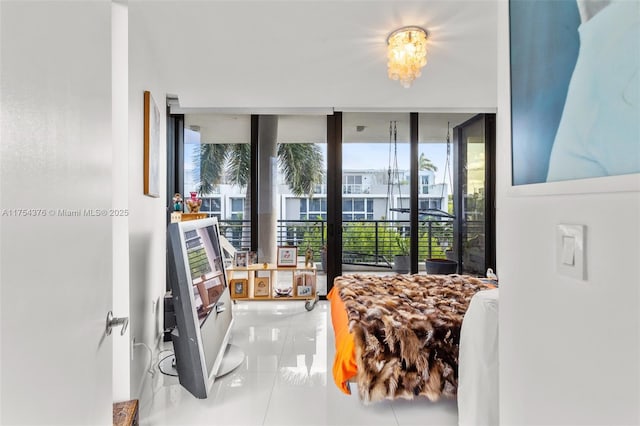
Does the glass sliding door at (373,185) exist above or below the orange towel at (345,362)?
above

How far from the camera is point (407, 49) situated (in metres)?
2.33

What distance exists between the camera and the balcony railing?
4363 mm

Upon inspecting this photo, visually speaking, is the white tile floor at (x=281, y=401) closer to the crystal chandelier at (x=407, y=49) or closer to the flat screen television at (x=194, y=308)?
the flat screen television at (x=194, y=308)

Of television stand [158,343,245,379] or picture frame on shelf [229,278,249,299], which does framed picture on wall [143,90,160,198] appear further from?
picture frame on shelf [229,278,249,299]
